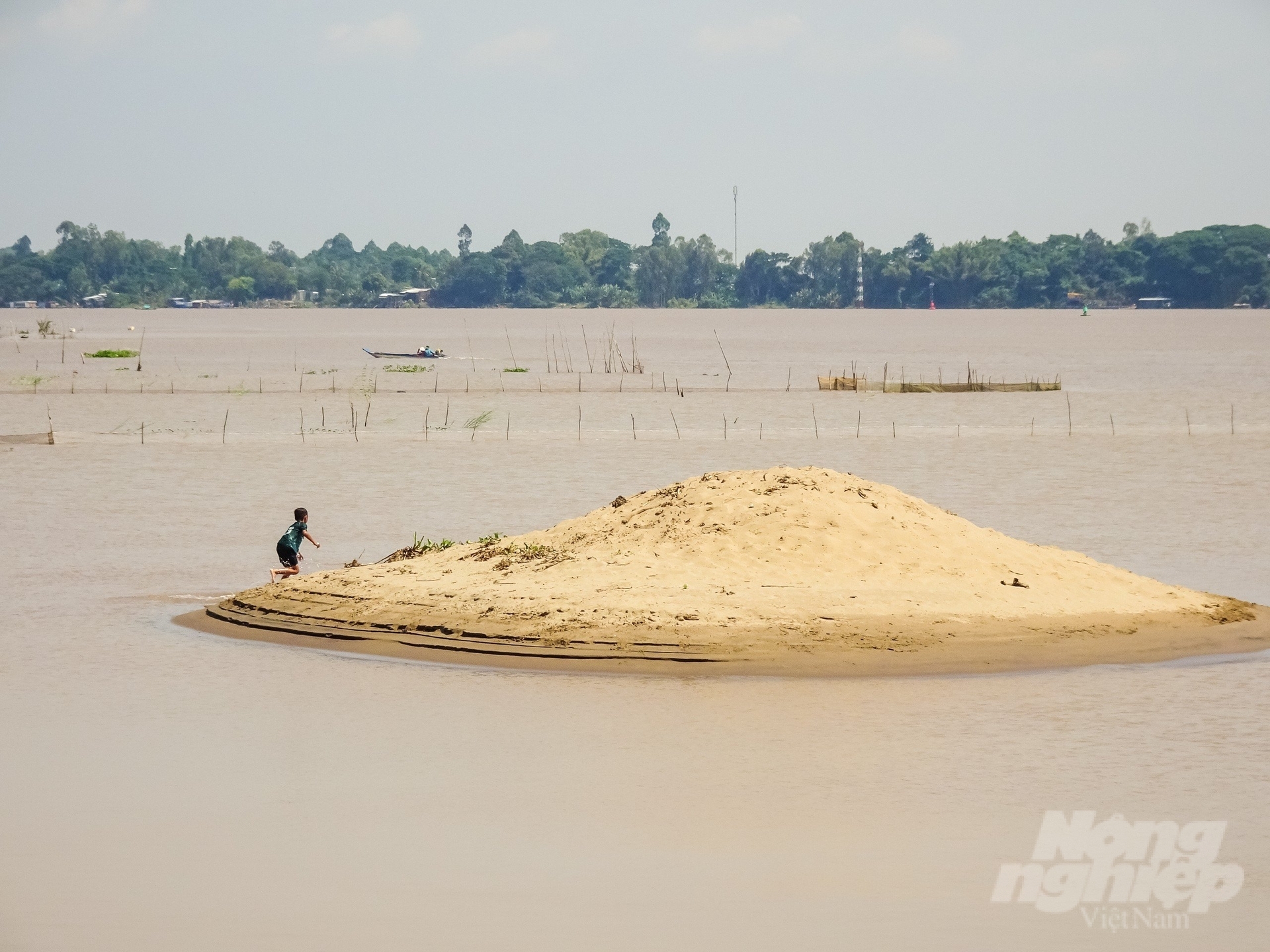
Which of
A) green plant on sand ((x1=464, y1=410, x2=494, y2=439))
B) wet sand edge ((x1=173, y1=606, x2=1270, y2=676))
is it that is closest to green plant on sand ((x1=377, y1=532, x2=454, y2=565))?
wet sand edge ((x1=173, y1=606, x2=1270, y2=676))

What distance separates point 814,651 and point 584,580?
9.22ft

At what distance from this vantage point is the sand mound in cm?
1573

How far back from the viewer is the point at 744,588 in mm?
16484

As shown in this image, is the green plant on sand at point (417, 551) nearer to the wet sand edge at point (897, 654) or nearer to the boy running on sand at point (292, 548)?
the boy running on sand at point (292, 548)

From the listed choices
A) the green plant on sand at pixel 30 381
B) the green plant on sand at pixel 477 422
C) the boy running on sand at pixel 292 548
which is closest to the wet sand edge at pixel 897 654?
the boy running on sand at pixel 292 548

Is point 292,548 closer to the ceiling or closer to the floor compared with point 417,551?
closer to the ceiling

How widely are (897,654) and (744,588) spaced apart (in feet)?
6.17

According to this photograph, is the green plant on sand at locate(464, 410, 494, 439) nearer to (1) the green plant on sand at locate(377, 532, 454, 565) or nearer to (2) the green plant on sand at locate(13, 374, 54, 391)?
(2) the green plant on sand at locate(13, 374, 54, 391)

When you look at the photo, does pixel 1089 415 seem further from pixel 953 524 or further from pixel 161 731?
pixel 161 731

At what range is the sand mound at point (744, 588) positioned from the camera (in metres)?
15.7

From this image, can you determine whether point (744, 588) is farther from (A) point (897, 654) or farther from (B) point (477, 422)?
(B) point (477, 422)

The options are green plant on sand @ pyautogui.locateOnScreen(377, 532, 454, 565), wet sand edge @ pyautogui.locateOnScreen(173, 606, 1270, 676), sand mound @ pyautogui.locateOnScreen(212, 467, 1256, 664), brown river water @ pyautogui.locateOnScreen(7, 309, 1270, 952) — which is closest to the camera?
brown river water @ pyautogui.locateOnScreen(7, 309, 1270, 952)

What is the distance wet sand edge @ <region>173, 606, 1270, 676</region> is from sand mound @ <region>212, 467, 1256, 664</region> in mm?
59

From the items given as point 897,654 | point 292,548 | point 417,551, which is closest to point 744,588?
point 897,654
